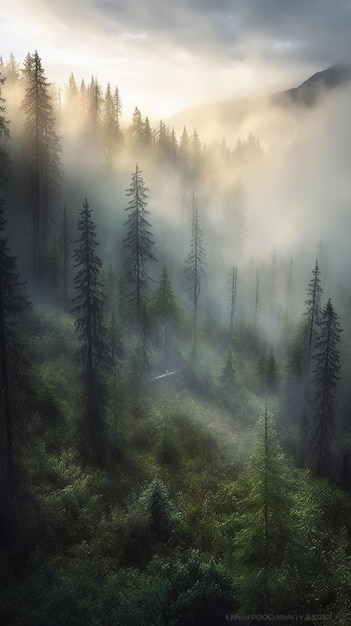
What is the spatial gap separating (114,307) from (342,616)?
40481 millimetres

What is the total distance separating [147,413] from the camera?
127 ft

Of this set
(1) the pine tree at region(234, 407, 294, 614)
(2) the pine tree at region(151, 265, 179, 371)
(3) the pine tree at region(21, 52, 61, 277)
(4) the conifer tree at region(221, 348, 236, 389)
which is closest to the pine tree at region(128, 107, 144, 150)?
(3) the pine tree at region(21, 52, 61, 277)

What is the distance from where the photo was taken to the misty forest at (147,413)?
18141mm

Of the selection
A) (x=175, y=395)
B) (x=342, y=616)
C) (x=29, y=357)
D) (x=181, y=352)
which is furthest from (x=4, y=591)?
(x=181, y=352)

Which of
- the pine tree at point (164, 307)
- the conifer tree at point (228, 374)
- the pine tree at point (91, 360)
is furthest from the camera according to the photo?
the conifer tree at point (228, 374)

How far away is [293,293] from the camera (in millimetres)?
94312

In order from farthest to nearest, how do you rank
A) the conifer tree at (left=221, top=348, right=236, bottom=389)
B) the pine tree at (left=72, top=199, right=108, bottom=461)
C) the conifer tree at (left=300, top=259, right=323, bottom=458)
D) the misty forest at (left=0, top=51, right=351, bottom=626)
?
the conifer tree at (left=221, top=348, right=236, bottom=389)
the conifer tree at (left=300, top=259, right=323, bottom=458)
the pine tree at (left=72, top=199, right=108, bottom=461)
the misty forest at (left=0, top=51, right=351, bottom=626)

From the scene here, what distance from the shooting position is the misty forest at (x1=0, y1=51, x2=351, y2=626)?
1814 centimetres

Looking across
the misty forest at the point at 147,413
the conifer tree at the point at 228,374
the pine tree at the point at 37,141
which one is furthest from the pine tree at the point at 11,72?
the conifer tree at the point at 228,374

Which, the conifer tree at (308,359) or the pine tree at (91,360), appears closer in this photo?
the pine tree at (91,360)

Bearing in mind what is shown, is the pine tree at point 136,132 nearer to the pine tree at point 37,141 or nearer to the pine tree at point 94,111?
the pine tree at point 94,111

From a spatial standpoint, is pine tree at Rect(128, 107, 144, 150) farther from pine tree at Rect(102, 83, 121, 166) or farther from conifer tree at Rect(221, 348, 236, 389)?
conifer tree at Rect(221, 348, 236, 389)

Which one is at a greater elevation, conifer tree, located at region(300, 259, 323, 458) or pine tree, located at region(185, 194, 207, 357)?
pine tree, located at region(185, 194, 207, 357)

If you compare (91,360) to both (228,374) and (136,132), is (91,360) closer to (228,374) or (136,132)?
(228,374)
